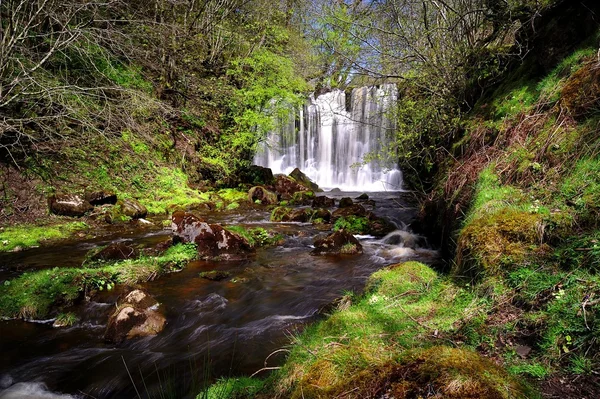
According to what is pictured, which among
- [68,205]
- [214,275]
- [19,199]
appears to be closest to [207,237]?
[214,275]

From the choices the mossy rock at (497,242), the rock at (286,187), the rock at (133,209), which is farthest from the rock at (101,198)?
the mossy rock at (497,242)

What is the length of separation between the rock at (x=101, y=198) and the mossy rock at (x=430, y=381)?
10.9 meters

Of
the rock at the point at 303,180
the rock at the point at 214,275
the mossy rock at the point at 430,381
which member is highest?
the rock at the point at 303,180

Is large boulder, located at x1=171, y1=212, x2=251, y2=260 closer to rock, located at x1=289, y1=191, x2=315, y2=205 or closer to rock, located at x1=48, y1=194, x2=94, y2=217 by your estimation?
rock, located at x1=48, y1=194, x2=94, y2=217

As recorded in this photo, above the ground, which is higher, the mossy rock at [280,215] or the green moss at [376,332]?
the green moss at [376,332]

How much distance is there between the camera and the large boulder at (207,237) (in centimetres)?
766

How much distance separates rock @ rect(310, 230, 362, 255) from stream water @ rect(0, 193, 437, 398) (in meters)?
0.29

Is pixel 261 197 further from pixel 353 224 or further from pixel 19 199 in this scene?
pixel 19 199

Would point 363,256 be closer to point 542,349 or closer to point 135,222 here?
point 542,349

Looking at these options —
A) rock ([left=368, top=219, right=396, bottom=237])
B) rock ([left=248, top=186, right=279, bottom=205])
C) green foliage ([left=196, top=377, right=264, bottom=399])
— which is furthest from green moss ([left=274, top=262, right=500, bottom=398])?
rock ([left=248, top=186, right=279, bottom=205])

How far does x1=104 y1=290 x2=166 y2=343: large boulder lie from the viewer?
14.6 ft

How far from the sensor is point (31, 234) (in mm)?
8336

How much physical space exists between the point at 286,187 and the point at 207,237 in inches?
Result: 364

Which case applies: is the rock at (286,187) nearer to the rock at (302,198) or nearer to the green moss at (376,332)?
the rock at (302,198)
